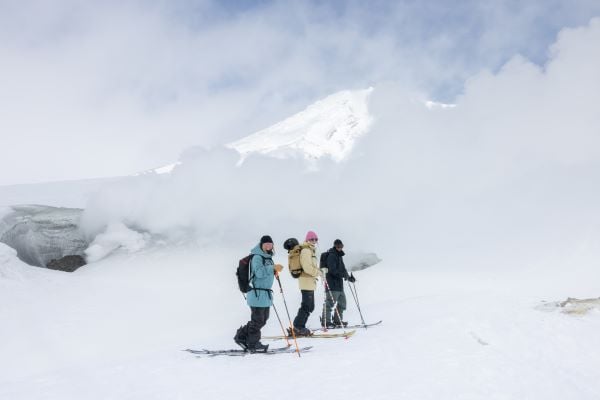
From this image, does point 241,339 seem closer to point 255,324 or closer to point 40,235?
point 255,324

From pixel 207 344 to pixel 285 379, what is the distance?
3.81m

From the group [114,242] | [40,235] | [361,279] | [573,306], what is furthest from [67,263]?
[573,306]

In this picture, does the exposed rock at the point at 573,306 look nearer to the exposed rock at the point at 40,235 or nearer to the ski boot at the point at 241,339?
the ski boot at the point at 241,339

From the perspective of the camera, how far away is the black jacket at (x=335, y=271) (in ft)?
35.2

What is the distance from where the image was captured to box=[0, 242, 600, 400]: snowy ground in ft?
18.8

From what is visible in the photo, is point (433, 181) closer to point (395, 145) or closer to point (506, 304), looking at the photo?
point (395, 145)

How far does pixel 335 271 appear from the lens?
35.1 ft

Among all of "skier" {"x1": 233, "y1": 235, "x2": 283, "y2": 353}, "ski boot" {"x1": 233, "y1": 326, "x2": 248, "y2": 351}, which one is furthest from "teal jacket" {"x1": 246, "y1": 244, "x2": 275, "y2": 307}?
"ski boot" {"x1": 233, "y1": 326, "x2": 248, "y2": 351}

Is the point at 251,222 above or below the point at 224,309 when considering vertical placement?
above

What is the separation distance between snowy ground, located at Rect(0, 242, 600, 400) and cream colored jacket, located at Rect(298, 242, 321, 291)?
1126 millimetres

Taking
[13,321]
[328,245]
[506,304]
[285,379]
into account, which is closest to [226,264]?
[328,245]

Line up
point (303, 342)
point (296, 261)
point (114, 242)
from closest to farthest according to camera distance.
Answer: point (303, 342), point (296, 261), point (114, 242)

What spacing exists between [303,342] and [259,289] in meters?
1.75

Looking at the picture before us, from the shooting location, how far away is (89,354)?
11789 mm
